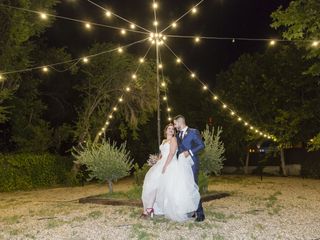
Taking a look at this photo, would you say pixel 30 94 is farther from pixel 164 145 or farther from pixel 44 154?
pixel 164 145

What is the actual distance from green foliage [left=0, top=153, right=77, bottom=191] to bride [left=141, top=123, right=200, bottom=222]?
10.3 m

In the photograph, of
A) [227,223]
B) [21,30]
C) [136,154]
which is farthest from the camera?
[136,154]

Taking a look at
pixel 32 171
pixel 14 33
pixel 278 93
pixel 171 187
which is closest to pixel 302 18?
pixel 171 187

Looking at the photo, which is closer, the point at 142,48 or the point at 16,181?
the point at 16,181

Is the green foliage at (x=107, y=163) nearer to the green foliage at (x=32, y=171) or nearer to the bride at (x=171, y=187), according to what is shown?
the bride at (x=171, y=187)

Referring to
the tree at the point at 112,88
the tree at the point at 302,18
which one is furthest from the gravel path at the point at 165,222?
the tree at the point at 112,88

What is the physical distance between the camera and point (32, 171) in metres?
17.9

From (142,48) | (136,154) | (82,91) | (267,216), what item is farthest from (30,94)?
(267,216)

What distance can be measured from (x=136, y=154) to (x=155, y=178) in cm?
1719

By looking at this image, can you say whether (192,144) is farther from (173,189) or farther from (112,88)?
(112,88)

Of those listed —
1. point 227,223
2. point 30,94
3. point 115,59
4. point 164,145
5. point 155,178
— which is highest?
point 115,59

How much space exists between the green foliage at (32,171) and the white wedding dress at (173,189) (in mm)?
10293

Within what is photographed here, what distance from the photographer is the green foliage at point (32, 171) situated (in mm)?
16859

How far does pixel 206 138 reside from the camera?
40.8 feet
